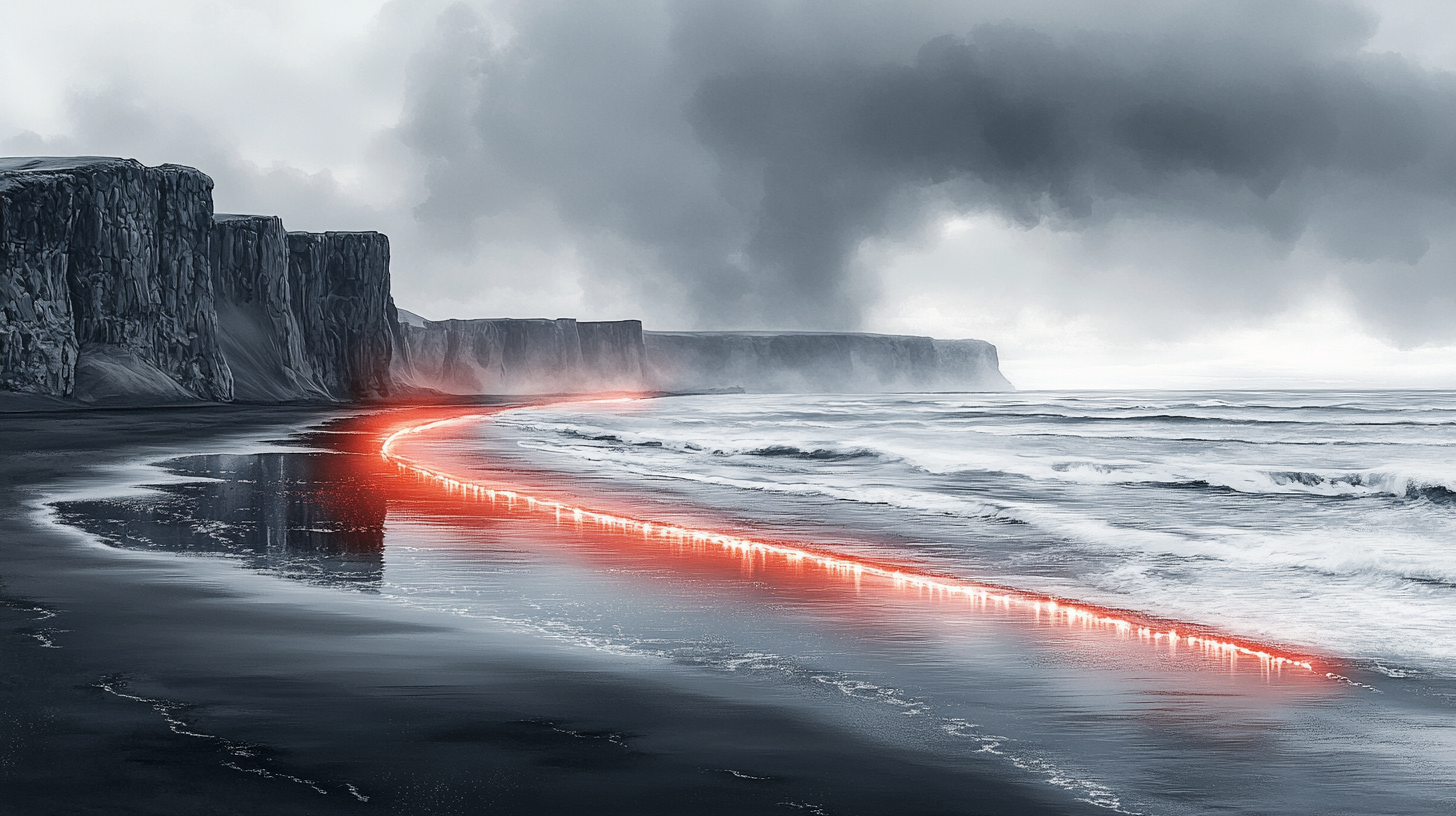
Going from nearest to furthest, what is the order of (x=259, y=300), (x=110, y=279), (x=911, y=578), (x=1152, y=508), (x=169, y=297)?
(x=911, y=578) → (x=1152, y=508) → (x=110, y=279) → (x=169, y=297) → (x=259, y=300)

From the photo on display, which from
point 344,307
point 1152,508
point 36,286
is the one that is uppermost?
point 344,307

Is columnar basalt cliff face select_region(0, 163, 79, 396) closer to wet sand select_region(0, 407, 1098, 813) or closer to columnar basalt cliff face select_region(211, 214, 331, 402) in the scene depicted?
columnar basalt cliff face select_region(211, 214, 331, 402)

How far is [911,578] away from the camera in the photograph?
448 inches

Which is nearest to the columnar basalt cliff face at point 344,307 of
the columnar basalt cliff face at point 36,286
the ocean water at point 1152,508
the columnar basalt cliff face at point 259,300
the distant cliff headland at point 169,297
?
the distant cliff headland at point 169,297

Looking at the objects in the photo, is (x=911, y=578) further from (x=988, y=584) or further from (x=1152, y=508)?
(x=1152, y=508)

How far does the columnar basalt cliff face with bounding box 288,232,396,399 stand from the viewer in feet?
412

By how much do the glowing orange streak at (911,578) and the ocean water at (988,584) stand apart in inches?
4.8

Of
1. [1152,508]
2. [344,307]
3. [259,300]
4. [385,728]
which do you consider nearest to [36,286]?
[259,300]

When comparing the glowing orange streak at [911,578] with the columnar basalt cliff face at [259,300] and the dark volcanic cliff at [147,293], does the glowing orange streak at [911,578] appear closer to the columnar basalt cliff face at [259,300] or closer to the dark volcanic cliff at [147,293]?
the dark volcanic cliff at [147,293]

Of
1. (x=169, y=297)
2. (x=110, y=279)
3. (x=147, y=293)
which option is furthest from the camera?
(x=169, y=297)

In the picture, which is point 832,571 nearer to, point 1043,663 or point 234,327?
point 1043,663

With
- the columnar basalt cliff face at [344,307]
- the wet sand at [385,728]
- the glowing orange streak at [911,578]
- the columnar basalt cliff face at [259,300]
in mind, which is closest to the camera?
the wet sand at [385,728]

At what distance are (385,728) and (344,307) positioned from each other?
428 ft

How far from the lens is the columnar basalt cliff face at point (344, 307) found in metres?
125
